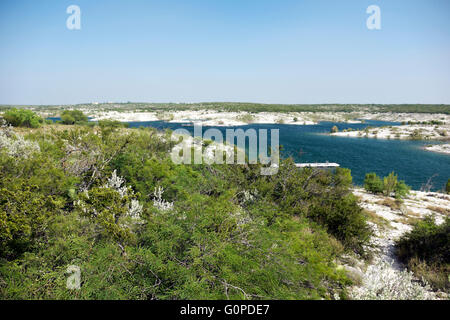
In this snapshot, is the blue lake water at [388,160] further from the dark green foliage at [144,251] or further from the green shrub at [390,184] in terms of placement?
the dark green foliage at [144,251]

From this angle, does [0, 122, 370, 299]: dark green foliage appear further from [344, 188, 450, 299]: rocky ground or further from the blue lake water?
the blue lake water

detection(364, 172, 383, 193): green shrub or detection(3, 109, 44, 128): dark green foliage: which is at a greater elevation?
detection(3, 109, 44, 128): dark green foliage

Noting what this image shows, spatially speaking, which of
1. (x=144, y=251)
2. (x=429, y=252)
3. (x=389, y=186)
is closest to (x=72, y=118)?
(x=144, y=251)

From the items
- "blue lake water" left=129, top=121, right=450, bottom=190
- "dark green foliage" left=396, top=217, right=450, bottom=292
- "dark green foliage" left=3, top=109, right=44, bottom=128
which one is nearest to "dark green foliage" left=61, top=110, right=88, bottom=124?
"dark green foliage" left=3, top=109, right=44, bottom=128

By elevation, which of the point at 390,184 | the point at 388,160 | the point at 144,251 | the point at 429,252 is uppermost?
the point at 144,251

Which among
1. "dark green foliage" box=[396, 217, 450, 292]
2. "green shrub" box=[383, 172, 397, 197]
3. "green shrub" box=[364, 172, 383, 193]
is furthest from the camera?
"green shrub" box=[364, 172, 383, 193]

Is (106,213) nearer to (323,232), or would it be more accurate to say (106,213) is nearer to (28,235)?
(28,235)

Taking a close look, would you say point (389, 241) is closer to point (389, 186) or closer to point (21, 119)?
point (389, 186)

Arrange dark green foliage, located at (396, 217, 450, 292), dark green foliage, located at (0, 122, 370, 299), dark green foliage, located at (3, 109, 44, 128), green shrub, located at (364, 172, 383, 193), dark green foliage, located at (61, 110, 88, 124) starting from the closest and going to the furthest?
dark green foliage, located at (0, 122, 370, 299) < dark green foliage, located at (396, 217, 450, 292) < green shrub, located at (364, 172, 383, 193) < dark green foliage, located at (3, 109, 44, 128) < dark green foliage, located at (61, 110, 88, 124)
